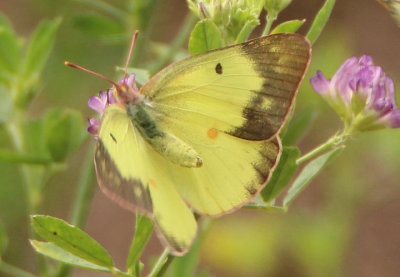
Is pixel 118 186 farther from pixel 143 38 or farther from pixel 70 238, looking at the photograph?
pixel 143 38

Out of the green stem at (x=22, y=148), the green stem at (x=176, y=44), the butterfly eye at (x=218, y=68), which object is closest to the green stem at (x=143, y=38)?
the green stem at (x=176, y=44)

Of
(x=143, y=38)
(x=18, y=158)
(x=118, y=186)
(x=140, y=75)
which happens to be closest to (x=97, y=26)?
(x=143, y=38)

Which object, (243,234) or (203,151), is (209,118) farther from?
(243,234)

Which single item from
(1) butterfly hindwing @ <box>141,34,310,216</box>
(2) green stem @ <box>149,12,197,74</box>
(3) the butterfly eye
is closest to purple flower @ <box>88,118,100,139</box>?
(1) butterfly hindwing @ <box>141,34,310,216</box>

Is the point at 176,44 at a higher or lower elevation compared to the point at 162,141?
higher

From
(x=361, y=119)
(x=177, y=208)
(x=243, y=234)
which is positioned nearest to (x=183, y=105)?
(x=177, y=208)

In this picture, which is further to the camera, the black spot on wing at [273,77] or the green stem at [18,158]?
the green stem at [18,158]

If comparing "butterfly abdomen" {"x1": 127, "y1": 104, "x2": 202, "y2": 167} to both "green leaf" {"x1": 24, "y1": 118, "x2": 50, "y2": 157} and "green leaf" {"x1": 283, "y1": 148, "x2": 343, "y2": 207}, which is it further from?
"green leaf" {"x1": 24, "y1": 118, "x2": 50, "y2": 157}

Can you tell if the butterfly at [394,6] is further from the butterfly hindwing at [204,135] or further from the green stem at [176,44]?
the green stem at [176,44]
